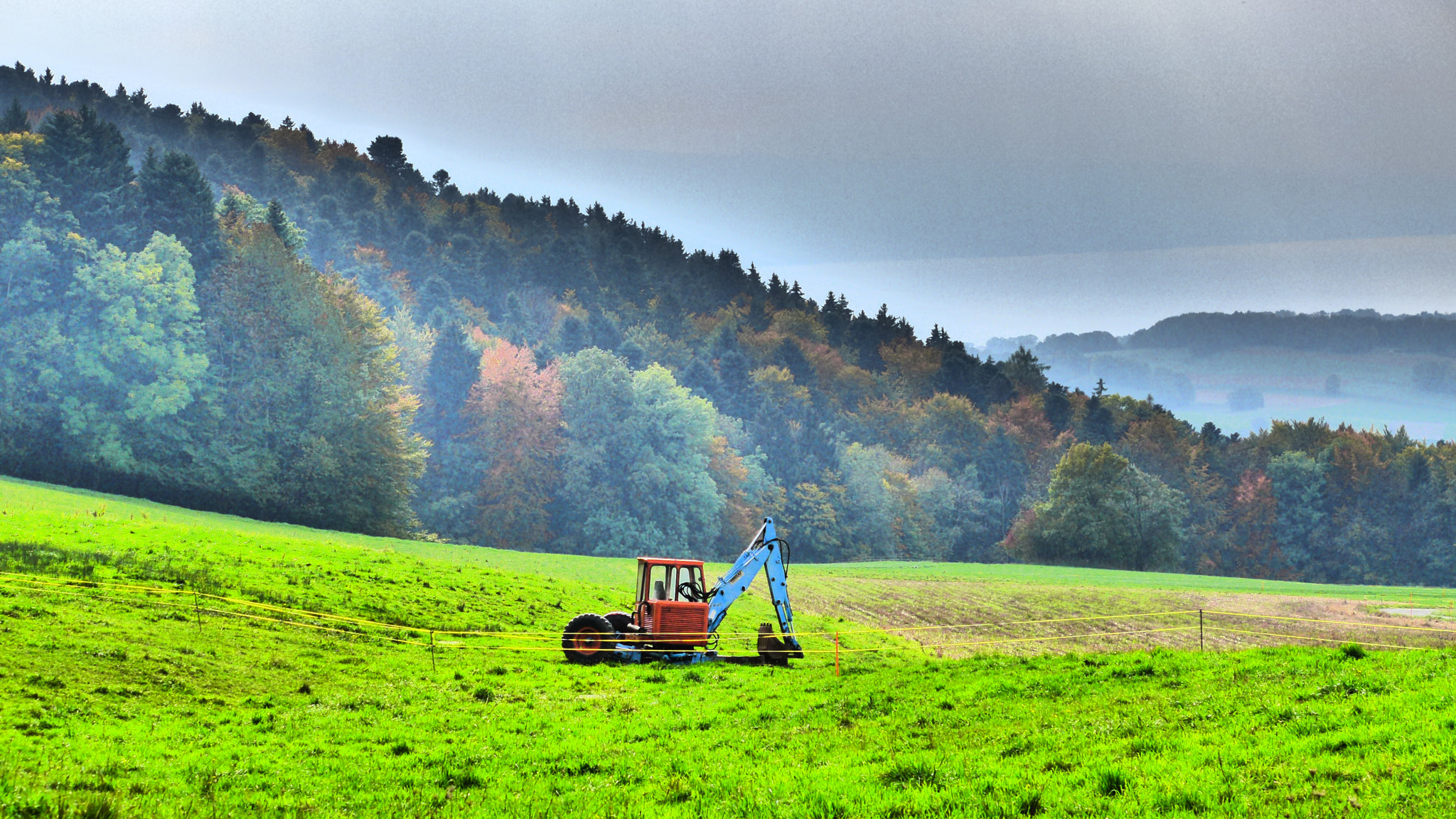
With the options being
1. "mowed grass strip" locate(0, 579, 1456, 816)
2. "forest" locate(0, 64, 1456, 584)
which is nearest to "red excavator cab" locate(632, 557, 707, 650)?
"mowed grass strip" locate(0, 579, 1456, 816)

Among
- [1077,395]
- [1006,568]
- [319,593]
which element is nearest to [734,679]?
[319,593]

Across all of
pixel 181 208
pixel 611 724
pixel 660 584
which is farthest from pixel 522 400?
pixel 611 724

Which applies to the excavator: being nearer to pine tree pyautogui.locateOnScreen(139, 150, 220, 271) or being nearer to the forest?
the forest

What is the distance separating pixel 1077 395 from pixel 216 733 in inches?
6761

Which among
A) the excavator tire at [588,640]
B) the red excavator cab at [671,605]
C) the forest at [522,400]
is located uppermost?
the forest at [522,400]

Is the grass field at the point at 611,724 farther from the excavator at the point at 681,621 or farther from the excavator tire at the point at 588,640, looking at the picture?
the excavator at the point at 681,621

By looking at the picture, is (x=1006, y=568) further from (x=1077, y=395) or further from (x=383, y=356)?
(x=1077, y=395)

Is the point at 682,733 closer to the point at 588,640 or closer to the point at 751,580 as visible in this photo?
the point at 588,640

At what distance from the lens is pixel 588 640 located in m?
25.9

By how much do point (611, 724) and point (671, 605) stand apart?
941 centimetres

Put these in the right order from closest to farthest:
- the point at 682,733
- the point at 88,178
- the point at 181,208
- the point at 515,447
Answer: the point at 682,733 → the point at 88,178 → the point at 181,208 → the point at 515,447

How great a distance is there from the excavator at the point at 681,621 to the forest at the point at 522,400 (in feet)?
174

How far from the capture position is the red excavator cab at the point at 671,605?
26.5 metres

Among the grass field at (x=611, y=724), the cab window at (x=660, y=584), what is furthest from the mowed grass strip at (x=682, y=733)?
the cab window at (x=660, y=584)
